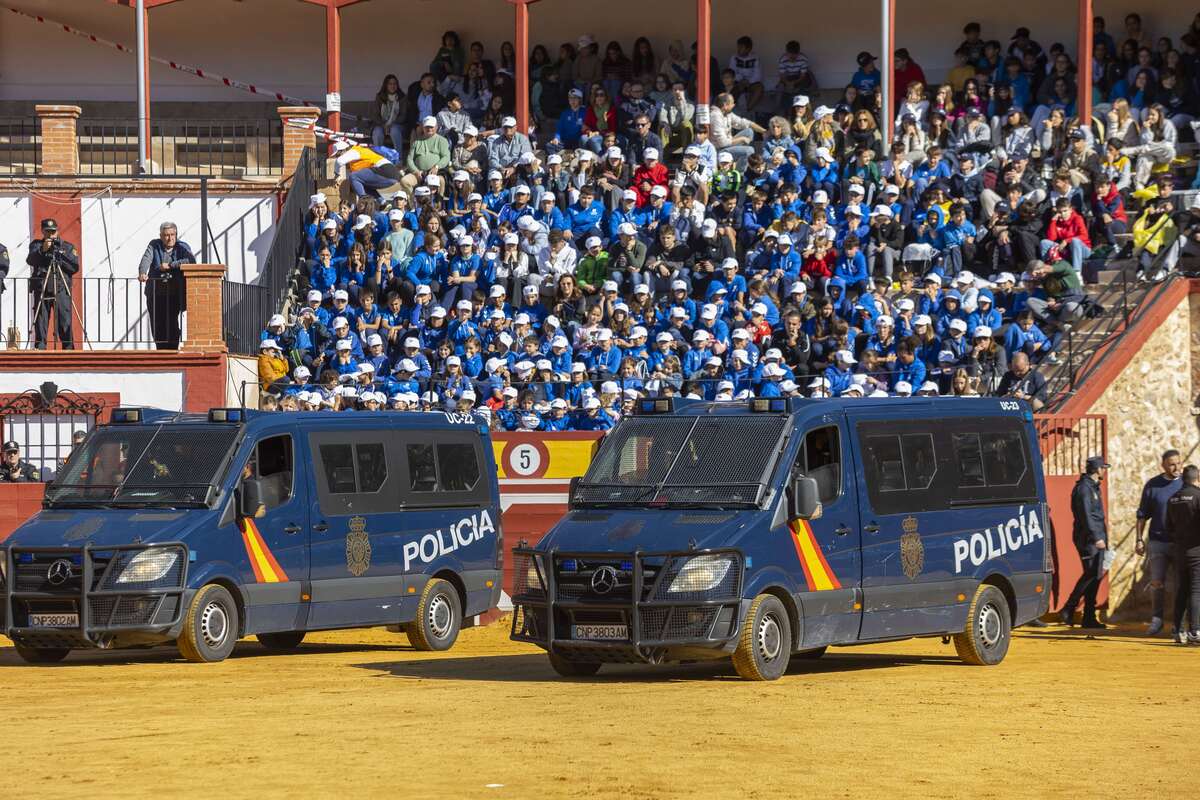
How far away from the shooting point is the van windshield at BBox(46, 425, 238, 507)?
1833cm

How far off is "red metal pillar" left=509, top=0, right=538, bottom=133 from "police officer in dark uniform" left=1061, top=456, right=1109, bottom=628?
43.9 ft

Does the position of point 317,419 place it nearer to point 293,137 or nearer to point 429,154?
point 429,154

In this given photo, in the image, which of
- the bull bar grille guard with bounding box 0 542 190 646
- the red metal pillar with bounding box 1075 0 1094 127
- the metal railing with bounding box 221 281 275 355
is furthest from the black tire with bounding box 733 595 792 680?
the red metal pillar with bounding box 1075 0 1094 127

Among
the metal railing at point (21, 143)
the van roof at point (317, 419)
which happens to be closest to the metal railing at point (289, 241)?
the metal railing at point (21, 143)

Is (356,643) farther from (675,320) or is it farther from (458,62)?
(458,62)

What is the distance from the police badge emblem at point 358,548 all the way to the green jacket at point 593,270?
9.79m

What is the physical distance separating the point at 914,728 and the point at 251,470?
24.5ft

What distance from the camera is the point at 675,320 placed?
26828 mm

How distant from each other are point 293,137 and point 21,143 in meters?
5.27

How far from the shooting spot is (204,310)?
28.7 metres

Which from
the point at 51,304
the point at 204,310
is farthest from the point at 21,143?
the point at 204,310

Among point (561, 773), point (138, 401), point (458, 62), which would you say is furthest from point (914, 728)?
point (458, 62)

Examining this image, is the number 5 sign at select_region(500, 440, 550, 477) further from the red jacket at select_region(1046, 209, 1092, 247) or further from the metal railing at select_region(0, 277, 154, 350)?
the red jacket at select_region(1046, 209, 1092, 247)

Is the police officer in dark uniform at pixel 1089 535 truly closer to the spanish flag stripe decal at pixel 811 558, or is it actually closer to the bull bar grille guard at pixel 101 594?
the spanish flag stripe decal at pixel 811 558
